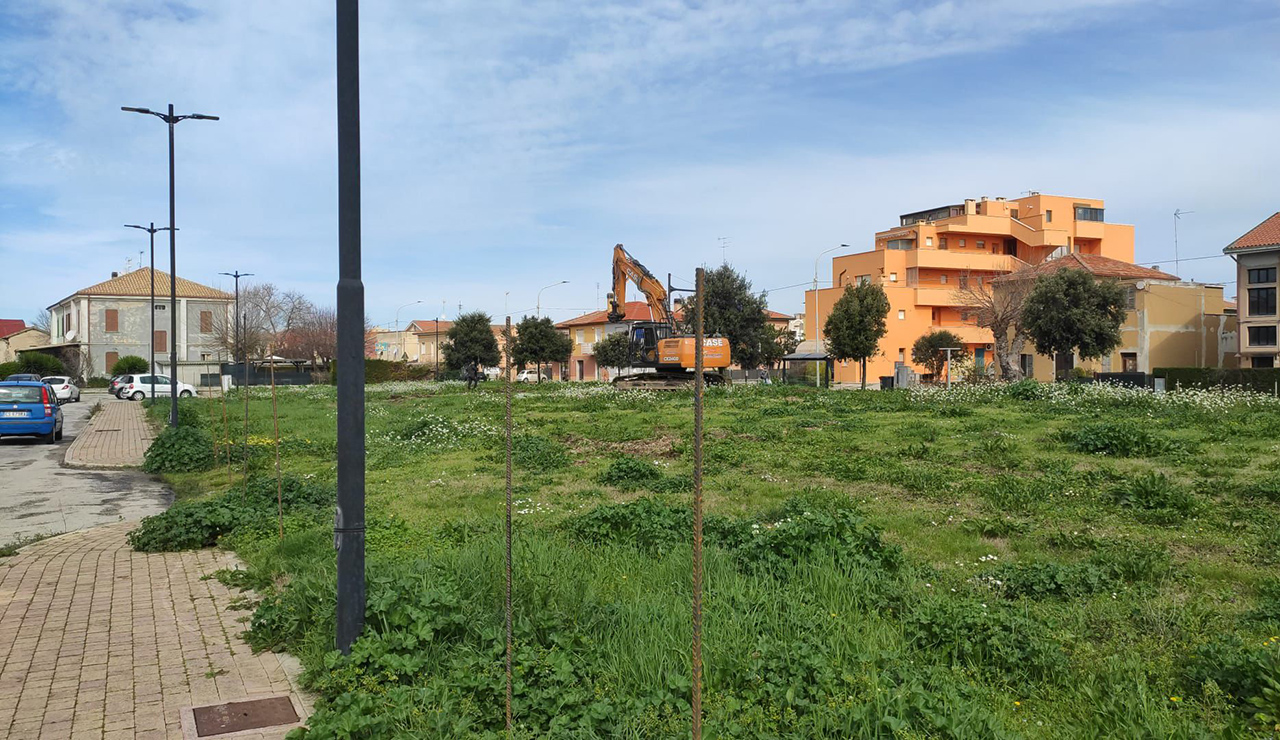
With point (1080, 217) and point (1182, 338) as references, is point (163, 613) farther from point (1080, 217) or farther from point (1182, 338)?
point (1080, 217)

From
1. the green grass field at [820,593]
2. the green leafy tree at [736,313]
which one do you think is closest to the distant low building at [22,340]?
the green leafy tree at [736,313]

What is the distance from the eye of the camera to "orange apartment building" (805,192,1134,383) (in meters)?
63.1

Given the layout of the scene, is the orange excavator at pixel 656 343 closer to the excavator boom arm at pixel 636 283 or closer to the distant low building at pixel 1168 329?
the excavator boom arm at pixel 636 283

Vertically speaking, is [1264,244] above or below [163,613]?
above

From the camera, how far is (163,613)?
6887 mm

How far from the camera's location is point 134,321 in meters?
76.1

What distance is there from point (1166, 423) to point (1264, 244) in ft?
117

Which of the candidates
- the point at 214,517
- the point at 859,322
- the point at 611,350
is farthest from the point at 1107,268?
the point at 214,517

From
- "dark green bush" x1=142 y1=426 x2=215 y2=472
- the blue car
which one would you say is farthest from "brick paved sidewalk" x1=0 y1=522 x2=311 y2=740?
the blue car

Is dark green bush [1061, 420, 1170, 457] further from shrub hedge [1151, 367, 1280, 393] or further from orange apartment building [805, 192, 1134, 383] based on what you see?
orange apartment building [805, 192, 1134, 383]

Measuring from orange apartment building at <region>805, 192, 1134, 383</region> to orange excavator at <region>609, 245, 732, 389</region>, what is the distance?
82.3 feet

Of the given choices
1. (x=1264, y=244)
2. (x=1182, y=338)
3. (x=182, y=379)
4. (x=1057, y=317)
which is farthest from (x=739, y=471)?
(x=182, y=379)

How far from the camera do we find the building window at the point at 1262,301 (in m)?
44.3

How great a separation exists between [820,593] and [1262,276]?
1939 inches
